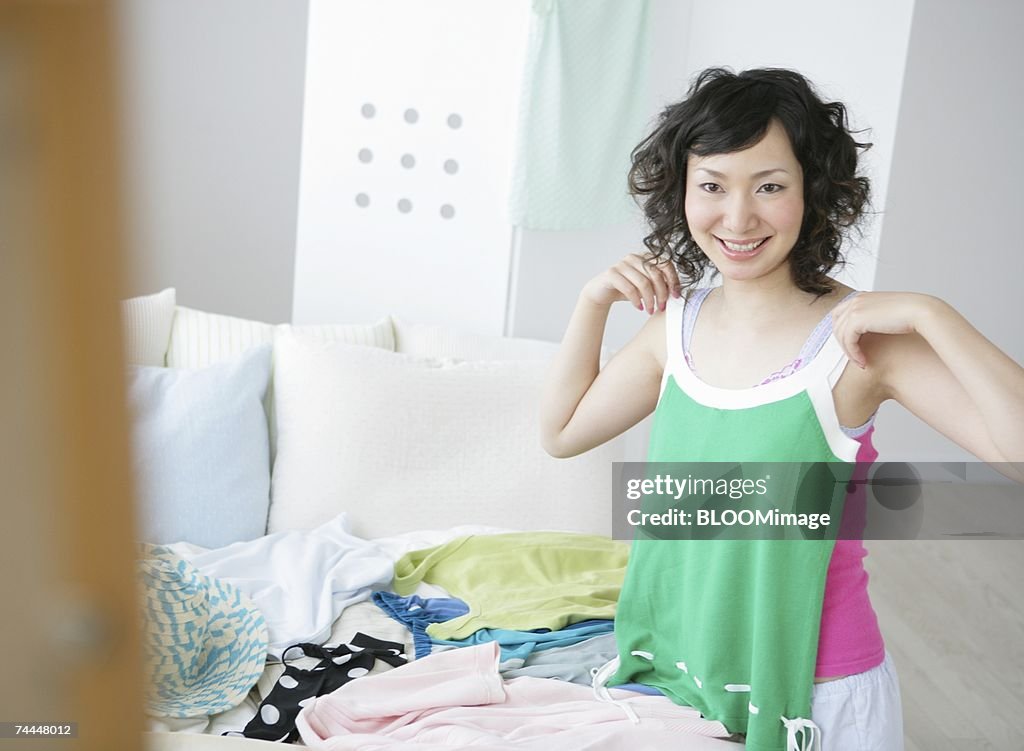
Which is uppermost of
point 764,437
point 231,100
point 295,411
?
point 231,100

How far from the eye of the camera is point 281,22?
12.7ft

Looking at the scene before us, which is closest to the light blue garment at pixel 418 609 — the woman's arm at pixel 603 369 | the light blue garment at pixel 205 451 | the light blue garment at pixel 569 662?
the light blue garment at pixel 569 662

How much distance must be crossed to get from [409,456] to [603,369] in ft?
3.00

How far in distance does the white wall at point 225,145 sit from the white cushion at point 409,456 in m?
1.58

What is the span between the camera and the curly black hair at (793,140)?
54.3 inches

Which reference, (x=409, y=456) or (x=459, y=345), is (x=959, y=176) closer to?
(x=459, y=345)

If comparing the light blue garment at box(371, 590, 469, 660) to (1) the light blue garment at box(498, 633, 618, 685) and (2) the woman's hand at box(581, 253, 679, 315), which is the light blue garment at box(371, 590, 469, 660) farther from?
(2) the woman's hand at box(581, 253, 679, 315)

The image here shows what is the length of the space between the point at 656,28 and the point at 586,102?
33cm

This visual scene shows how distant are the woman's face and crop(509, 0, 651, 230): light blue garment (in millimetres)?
1748

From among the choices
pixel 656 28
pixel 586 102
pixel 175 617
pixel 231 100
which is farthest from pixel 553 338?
pixel 175 617

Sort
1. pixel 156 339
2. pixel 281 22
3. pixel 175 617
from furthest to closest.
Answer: pixel 281 22
pixel 156 339
pixel 175 617

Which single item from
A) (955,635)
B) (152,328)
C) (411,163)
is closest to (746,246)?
(152,328)

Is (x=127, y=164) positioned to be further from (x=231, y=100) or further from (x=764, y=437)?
(x=231, y=100)

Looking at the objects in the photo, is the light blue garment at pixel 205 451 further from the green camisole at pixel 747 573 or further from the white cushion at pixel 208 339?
the green camisole at pixel 747 573
